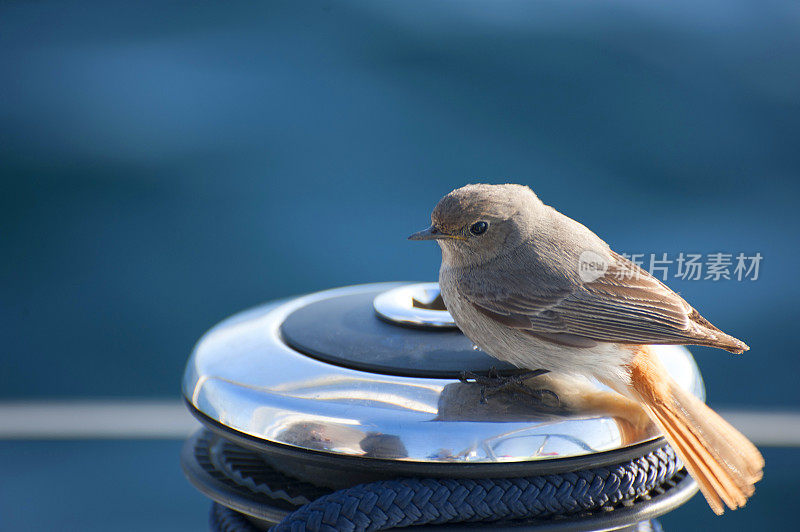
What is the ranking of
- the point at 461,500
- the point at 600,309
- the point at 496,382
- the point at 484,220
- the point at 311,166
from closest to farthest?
the point at 461,500
the point at 496,382
the point at 600,309
the point at 484,220
the point at 311,166

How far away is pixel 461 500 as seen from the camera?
4.35ft

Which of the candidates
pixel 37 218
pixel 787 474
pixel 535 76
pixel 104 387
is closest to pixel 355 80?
pixel 535 76

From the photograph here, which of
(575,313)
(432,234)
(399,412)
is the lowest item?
(399,412)

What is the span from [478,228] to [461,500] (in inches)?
35.7

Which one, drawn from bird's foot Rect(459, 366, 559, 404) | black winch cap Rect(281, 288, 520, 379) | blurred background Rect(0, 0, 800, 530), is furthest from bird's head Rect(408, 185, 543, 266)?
blurred background Rect(0, 0, 800, 530)

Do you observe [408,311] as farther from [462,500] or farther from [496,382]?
[462,500]

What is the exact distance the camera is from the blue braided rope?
127 centimetres

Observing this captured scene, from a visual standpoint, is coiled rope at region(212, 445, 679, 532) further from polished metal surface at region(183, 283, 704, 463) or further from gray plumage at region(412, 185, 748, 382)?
gray plumage at region(412, 185, 748, 382)

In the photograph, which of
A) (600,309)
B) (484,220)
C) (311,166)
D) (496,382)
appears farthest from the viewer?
(311,166)

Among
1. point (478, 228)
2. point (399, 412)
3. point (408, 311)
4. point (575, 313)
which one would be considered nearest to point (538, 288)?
point (575, 313)

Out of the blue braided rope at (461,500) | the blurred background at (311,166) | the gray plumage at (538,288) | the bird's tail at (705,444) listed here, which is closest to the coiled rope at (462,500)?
the blue braided rope at (461,500)

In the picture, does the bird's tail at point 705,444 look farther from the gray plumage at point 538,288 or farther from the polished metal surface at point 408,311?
the polished metal surface at point 408,311

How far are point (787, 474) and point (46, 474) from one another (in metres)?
2.93

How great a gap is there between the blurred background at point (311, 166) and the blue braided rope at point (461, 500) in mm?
1779
